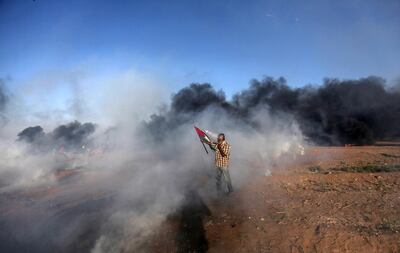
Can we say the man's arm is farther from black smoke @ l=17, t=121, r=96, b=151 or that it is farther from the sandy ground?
black smoke @ l=17, t=121, r=96, b=151

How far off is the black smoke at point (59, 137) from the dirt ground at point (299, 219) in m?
14.1

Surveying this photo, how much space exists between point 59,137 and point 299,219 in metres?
21.0

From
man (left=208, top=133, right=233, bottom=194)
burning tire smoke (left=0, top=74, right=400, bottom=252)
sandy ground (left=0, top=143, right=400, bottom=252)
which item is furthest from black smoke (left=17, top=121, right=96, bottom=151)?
man (left=208, top=133, right=233, bottom=194)

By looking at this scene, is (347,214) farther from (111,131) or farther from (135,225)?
(111,131)

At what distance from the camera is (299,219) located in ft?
20.7

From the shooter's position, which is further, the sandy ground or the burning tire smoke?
the burning tire smoke

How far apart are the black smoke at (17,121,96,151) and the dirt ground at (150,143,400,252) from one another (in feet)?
46.2

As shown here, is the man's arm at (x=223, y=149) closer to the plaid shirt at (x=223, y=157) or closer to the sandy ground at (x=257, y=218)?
the plaid shirt at (x=223, y=157)

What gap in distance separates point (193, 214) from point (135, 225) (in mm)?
1401

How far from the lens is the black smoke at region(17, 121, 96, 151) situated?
18.6 m

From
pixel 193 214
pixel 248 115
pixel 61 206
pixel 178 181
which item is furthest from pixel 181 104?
pixel 193 214

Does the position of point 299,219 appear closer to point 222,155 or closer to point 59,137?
point 222,155

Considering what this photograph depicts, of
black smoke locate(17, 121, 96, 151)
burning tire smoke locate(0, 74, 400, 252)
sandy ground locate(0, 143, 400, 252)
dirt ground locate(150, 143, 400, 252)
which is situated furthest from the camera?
black smoke locate(17, 121, 96, 151)

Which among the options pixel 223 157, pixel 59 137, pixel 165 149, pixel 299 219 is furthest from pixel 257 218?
pixel 59 137
